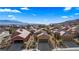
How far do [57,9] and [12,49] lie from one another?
0.69 meters

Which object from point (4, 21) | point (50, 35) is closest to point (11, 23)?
point (4, 21)

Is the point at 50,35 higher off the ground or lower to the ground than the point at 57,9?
lower

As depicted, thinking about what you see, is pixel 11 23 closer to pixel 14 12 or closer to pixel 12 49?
pixel 14 12

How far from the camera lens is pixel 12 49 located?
2.14m

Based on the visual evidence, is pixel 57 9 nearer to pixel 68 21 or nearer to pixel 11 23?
pixel 68 21

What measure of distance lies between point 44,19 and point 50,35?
0.20 meters

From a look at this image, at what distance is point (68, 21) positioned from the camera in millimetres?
2139
